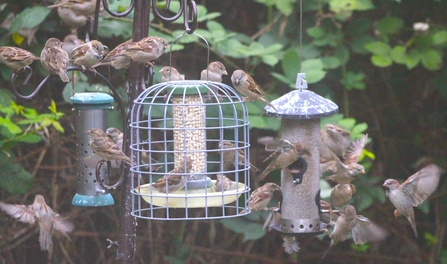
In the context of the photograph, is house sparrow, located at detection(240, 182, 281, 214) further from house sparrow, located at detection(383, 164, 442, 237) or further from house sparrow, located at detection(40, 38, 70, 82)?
house sparrow, located at detection(40, 38, 70, 82)

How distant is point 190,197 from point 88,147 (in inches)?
33.1

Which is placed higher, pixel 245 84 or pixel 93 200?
pixel 245 84

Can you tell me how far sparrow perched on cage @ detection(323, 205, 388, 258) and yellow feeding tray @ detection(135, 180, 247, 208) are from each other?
2.93 feet

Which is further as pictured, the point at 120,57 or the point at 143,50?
the point at 120,57

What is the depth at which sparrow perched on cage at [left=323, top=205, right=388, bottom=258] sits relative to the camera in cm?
405

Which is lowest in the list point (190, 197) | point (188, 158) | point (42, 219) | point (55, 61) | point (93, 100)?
point (42, 219)

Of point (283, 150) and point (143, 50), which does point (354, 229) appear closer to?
point (283, 150)

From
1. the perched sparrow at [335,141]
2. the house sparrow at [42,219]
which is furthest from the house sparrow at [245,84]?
the house sparrow at [42,219]

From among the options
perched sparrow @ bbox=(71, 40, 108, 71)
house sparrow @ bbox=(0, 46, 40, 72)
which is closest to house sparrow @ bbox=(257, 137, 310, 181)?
perched sparrow @ bbox=(71, 40, 108, 71)

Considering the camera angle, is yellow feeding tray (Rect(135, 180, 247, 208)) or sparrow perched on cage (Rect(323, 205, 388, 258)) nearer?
yellow feeding tray (Rect(135, 180, 247, 208))

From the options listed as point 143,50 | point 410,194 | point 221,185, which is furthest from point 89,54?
point 410,194

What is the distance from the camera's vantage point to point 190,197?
324cm

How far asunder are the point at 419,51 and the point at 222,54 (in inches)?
61.1

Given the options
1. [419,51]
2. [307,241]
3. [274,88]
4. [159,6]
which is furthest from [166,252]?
[419,51]
